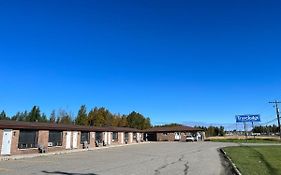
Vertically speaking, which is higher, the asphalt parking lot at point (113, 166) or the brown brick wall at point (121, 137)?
the brown brick wall at point (121, 137)

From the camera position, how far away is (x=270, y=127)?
18838 cm

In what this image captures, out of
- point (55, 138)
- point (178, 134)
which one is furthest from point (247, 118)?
point (55, 138)

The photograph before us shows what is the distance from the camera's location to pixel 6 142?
25.2 meters

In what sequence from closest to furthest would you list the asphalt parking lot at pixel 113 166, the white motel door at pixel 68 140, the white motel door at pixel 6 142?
the asphalt parking lot at pixel 113 166 < the white motel door at pixel 6 142 < the white motel door at pixel 68 140

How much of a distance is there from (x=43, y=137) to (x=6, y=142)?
16.8ft

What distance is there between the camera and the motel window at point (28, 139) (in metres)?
27.0

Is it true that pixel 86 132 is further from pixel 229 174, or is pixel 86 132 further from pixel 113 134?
pixel 229 174

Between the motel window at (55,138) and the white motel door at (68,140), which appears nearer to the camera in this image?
the motel window at (55,138)

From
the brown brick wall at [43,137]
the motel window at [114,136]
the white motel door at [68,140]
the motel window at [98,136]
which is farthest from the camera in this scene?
the motel window at [114,136]

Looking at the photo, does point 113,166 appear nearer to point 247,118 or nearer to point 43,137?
point 43,137

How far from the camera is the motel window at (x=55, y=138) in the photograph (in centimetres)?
3144

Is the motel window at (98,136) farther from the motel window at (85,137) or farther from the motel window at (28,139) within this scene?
the motel window at (28,139)

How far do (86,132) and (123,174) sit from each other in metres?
26.7

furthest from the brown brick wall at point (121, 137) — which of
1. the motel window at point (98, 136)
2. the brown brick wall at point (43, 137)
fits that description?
the brown brick wall at point (43, 137)
